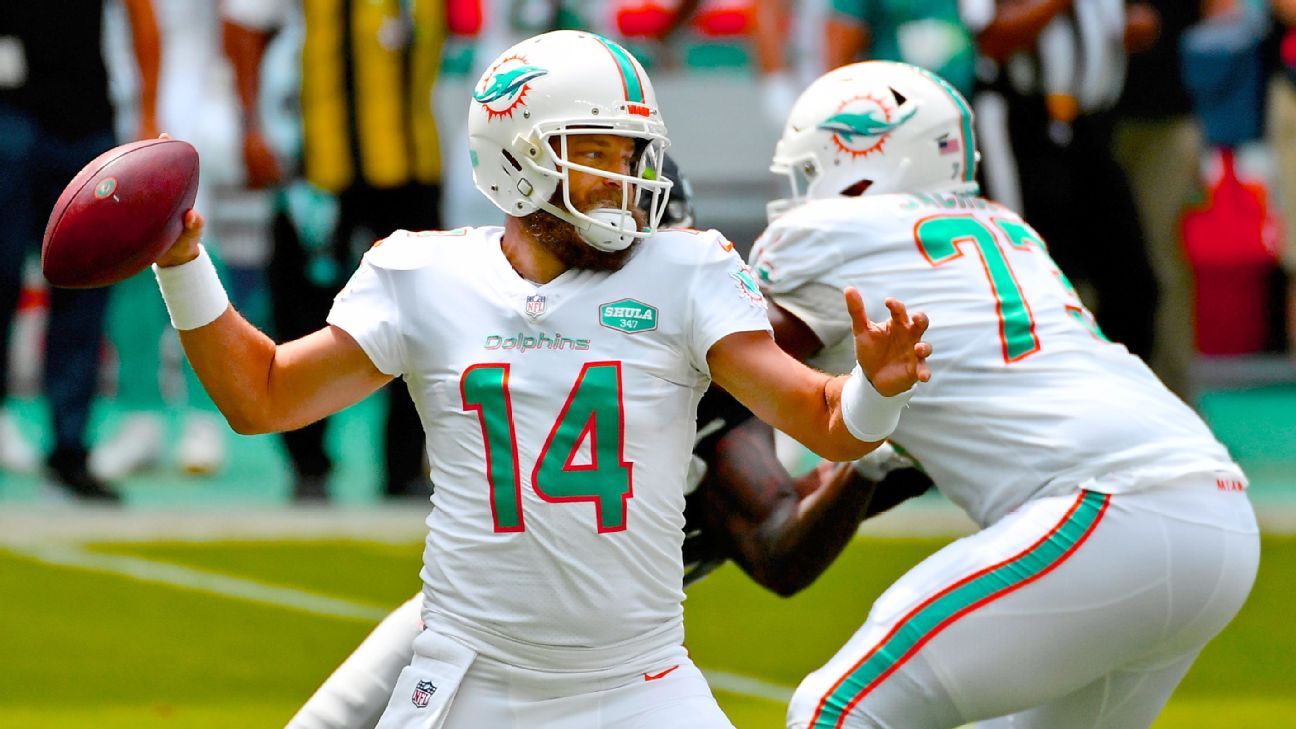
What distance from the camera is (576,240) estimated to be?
315cm

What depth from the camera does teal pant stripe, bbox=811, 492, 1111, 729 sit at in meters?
3.34

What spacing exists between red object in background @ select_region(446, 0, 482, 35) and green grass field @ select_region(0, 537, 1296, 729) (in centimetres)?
357

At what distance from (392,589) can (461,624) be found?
3.38 metres

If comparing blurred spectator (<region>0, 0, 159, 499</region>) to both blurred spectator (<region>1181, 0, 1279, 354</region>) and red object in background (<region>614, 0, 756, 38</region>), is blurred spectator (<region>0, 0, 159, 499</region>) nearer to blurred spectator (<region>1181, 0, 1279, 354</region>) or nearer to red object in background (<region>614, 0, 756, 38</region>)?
red object in background (<region>614, 0, 756, 38</region>)

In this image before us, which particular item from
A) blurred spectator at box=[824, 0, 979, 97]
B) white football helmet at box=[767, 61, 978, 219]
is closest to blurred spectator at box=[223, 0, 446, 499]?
blurred spectator at box=[824, 0, 979, 97]

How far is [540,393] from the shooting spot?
10.0ft

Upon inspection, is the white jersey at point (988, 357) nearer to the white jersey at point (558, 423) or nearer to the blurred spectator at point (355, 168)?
the white jersey at point (558, 423)

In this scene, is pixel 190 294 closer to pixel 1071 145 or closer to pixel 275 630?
pixel 275 630

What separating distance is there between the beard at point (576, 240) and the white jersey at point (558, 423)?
2 centimetres

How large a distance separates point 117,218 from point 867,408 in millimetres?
1153

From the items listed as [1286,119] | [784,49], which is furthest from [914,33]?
[1286,119]

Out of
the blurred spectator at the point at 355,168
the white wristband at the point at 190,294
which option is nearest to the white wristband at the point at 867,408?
the white wristband at the point at 190,294

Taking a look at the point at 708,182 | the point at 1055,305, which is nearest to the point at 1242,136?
the point at 708,182

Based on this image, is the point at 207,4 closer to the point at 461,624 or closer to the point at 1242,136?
the point at 1242,136
